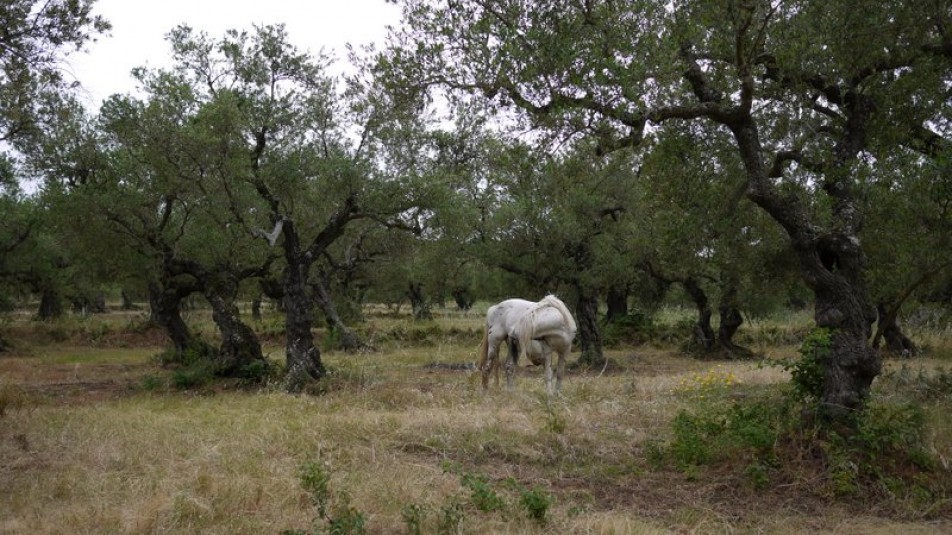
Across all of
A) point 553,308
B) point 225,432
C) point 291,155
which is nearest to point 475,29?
point 225,432

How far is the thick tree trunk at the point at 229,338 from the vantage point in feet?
58.4

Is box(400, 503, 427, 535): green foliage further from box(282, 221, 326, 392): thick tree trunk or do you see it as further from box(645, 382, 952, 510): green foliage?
box(282, 221, 326, 392): thick tree trunk

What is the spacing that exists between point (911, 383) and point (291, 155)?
1376 centimetres

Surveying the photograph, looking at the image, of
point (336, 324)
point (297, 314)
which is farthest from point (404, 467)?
point (336, 324)

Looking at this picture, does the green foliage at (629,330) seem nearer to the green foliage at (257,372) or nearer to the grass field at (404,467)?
the grass field at (404,467)

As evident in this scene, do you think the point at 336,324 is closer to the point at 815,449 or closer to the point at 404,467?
the point at 404,467

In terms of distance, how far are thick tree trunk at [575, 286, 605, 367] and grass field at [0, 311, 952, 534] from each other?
6932 millimetres

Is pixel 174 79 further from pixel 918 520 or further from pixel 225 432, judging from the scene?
pixel 918 520

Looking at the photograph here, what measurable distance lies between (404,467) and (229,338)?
10997 millimetres

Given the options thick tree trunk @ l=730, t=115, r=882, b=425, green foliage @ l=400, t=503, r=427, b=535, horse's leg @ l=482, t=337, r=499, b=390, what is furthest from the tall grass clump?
horse's leg @ l=482, t=337, r=499, b=390

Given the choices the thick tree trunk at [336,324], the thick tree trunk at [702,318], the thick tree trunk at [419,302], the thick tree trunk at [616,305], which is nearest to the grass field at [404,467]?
the thick tree trunk at [702,318]

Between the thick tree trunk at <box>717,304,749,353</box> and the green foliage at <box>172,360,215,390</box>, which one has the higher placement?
the thick tree trunk at <box>717,304,749,353</box>

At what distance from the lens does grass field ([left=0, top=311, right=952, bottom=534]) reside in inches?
257

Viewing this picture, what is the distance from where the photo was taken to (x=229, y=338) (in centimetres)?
1803
